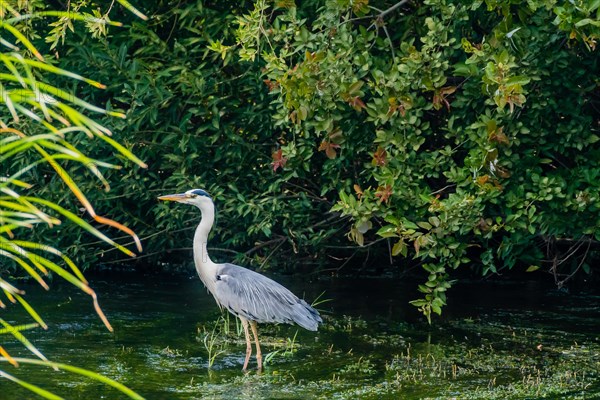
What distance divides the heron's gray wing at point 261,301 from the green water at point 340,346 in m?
0.33

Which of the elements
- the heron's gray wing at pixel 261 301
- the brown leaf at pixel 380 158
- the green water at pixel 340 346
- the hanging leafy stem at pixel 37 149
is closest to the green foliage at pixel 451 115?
the brown leaf at pixel 380 158

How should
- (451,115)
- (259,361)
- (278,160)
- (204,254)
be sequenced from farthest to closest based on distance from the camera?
(278,160)
(451,115)
(204,254)
(259,361)

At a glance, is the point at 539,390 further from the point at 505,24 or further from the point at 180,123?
the point at 180,123

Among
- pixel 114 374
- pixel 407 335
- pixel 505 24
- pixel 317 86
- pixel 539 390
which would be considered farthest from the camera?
pixel 407 335

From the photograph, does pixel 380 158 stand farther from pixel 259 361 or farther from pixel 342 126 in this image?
pixel 259 361

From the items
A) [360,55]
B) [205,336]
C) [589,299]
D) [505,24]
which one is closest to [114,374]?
[205,336]

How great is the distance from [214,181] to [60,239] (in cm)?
181

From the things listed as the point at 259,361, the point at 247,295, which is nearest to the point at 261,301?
the point at 247,295

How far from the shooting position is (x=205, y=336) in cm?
906

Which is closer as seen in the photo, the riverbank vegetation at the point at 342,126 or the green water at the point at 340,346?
the green water at the point at 340,346

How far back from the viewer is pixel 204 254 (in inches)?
362

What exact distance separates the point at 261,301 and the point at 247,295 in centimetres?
14

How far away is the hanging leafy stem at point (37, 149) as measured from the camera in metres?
2.85

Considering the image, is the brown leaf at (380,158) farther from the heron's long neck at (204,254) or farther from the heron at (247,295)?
the heron's long neck at (204,254)
